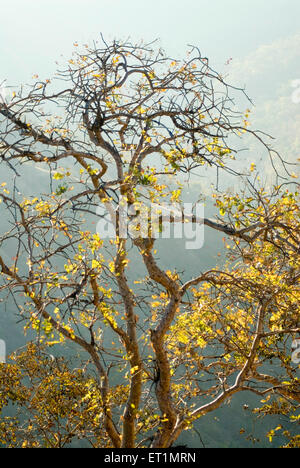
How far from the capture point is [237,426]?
39875mm

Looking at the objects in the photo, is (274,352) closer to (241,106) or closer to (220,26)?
(241,106)

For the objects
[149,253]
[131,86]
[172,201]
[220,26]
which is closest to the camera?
[172,201]

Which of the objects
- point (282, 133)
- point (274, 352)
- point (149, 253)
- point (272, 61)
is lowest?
point (274, 352)

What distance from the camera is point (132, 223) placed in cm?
572

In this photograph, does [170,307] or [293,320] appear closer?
[170,307]

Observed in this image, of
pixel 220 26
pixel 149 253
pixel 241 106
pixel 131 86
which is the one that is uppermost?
pixel 220 26

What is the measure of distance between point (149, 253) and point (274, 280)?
79.0 inches

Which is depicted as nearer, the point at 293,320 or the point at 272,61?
the point at 293,320

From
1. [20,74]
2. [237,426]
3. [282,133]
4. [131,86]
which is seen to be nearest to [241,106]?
[282,133]

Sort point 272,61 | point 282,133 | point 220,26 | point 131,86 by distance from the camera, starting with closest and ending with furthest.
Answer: point 131,86
point 282,133
point 272,61
point 220,26

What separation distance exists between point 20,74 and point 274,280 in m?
141

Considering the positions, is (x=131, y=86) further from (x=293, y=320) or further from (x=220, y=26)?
(x=220, y=26)

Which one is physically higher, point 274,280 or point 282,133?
point 282,133
